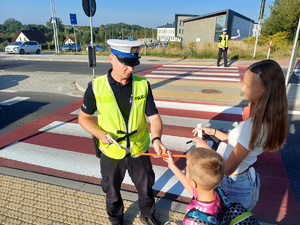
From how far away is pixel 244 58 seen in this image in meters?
17.9

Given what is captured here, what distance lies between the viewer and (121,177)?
8.49ft

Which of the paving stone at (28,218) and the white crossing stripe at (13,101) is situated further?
the white crossing stripe at (13,101)

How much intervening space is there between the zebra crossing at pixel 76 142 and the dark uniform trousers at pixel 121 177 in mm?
873

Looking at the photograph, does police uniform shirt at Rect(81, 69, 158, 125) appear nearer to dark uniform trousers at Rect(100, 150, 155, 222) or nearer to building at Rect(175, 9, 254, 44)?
dark uniform trousers at Rect(100, 150, 155, 222)

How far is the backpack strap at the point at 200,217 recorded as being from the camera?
148cm

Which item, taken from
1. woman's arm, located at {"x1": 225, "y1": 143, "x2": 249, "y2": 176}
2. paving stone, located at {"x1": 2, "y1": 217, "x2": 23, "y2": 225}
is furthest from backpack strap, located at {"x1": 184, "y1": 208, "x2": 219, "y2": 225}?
paving stone, located at {"x1": 2, "y1": 217, "x2": 23, "y2": 225}

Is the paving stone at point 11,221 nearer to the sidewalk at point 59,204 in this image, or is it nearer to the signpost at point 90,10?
the sidewalk at point 59,204

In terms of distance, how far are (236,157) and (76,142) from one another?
402cm

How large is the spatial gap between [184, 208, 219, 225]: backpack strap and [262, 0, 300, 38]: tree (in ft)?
99.0

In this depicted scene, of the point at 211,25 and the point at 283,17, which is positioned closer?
the point at 283,17

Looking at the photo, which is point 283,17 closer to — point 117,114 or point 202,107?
point 202,107

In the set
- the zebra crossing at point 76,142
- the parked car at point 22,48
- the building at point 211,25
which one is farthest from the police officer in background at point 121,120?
the building at point 211,25

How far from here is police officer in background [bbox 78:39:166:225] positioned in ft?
7.36

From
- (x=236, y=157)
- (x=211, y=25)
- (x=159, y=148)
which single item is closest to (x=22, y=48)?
(x=159, y=148)
